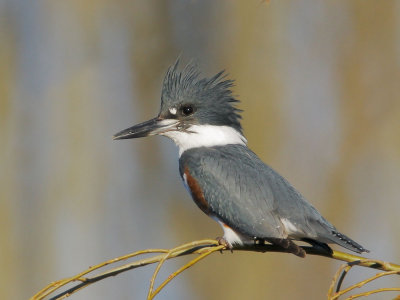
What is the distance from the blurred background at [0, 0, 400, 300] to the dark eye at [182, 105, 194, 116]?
304 centimetres

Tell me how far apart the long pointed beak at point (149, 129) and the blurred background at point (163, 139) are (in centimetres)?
312

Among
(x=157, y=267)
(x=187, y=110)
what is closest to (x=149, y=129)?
(x=187, y=110)

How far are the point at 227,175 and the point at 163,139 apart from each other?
14.4 feet

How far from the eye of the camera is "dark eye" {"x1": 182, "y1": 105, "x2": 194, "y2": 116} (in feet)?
13.7

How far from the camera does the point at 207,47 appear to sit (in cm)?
777

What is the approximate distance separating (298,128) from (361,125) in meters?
0.58

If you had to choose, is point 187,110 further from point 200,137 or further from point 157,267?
point 157,267

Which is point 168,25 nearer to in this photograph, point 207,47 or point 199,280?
point 207,47

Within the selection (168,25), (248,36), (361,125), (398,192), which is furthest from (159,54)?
(398,192)

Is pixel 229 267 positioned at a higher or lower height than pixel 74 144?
lower

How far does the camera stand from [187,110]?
4164mm

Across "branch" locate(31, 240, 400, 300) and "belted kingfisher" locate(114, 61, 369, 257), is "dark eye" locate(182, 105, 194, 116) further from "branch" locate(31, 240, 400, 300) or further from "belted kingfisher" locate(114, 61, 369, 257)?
"branch" locate(31, 240, 400, 300)

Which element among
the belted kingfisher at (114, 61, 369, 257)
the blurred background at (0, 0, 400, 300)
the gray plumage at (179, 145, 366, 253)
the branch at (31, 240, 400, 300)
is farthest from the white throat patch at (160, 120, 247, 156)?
the blurred background at (0, 0, 400, 300)

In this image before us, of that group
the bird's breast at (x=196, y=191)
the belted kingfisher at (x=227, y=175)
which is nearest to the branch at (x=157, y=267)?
the belted kingfisher at (x=227, y=175)
